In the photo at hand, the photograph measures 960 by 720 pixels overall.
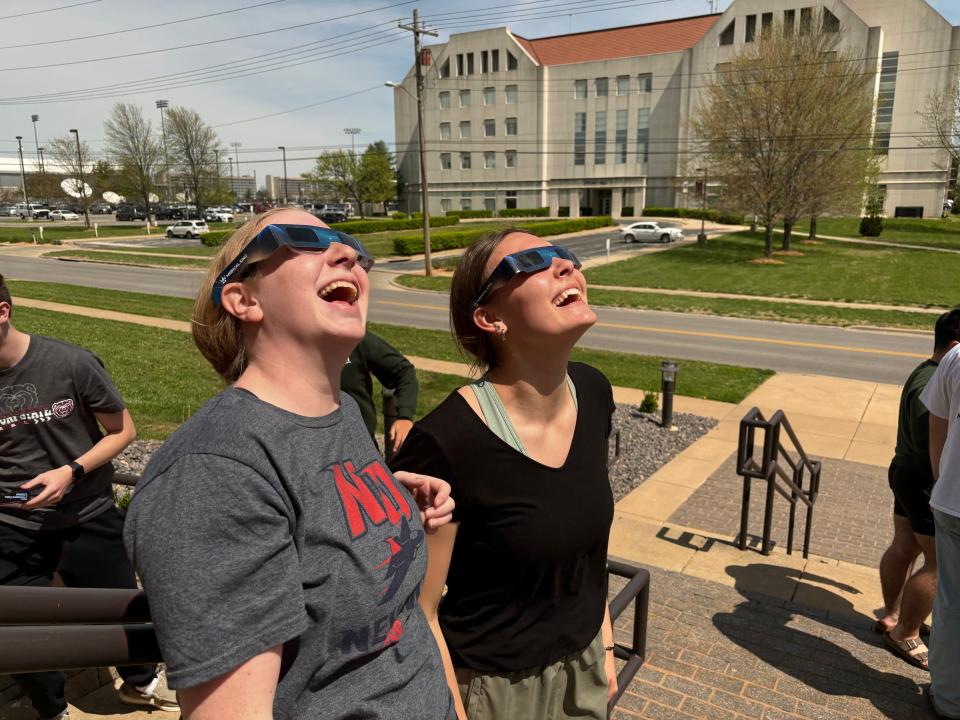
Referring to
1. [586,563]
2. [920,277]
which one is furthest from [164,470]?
[920,277]

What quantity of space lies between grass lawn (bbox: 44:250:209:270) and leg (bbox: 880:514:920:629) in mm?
32862

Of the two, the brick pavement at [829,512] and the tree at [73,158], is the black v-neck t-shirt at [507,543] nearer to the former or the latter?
the brick pavement at [829,512]

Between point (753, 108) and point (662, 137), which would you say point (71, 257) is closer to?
point (753, 108)

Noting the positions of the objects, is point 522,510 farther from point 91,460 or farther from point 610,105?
point 610,105

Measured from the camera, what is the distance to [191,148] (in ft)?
217

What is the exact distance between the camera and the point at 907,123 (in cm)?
5559

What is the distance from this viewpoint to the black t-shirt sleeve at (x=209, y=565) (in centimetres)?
111

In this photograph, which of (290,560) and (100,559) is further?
(100,559)

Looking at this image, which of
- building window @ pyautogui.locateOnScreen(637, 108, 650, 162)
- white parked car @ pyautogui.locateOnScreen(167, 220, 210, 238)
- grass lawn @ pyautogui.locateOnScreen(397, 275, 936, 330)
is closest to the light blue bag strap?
grass lawn @ pyautogui.locateOnScreen(397, 275, 936, 330)

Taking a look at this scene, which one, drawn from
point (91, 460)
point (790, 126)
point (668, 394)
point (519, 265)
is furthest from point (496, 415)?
point (790, 126)

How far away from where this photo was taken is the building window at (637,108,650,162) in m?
66.3

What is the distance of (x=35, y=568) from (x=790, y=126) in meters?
35.1

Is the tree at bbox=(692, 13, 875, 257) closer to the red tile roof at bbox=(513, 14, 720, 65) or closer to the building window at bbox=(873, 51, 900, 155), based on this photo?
the building window at bbox=(873, 51, 900, 155)

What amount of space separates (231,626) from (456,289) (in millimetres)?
1594
